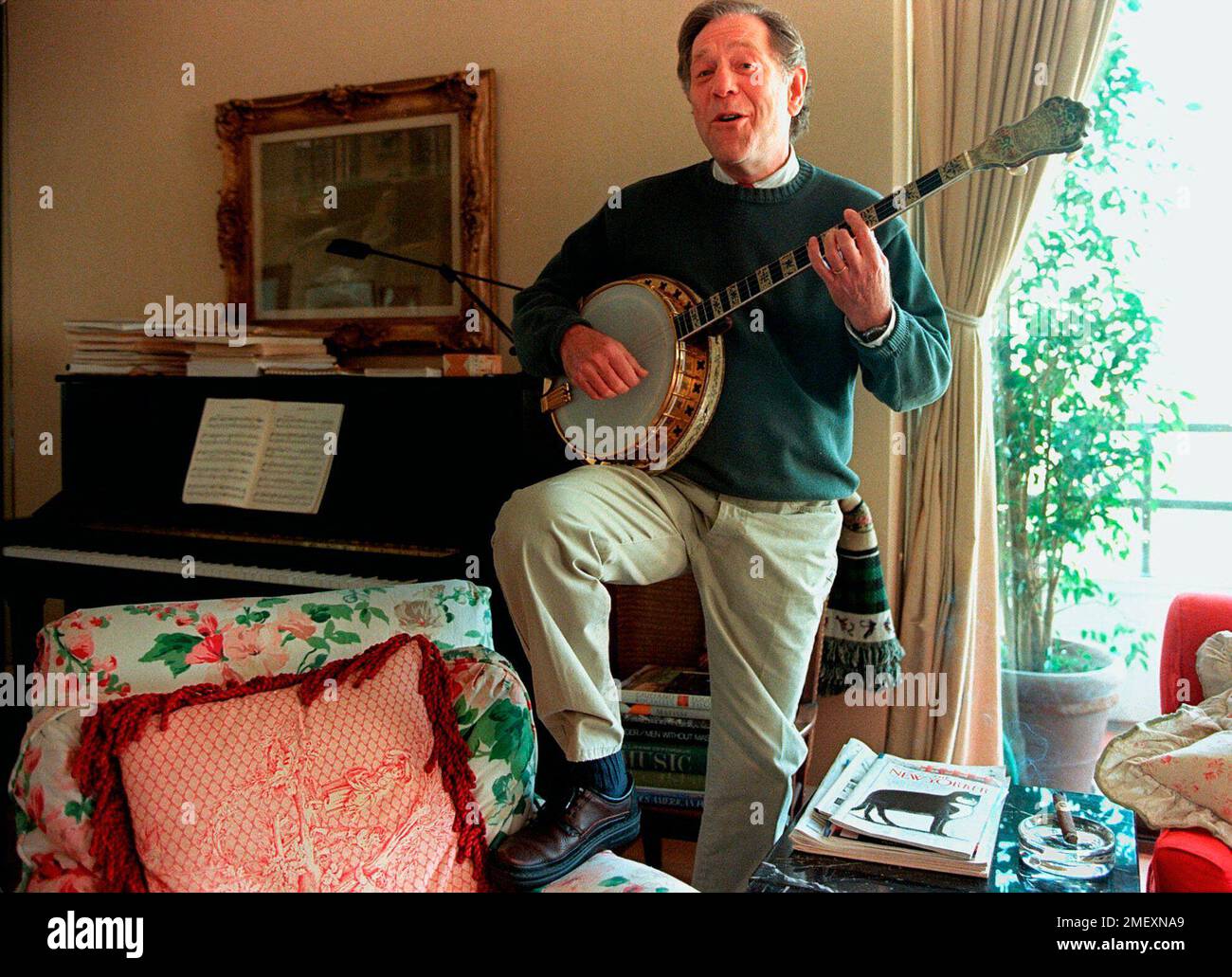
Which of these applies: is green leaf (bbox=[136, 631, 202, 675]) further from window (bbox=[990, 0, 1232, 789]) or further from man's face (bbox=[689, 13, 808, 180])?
window (bbox=[990, 0, 1232, 789])

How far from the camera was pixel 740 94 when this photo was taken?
197cm

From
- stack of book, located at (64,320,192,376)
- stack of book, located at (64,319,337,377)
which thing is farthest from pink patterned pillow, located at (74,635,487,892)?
stack of book, located at (64,320,192,376)

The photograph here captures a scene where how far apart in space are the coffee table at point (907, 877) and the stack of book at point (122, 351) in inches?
87.7

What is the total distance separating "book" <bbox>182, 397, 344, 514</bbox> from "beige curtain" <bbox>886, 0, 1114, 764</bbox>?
4.76 ft

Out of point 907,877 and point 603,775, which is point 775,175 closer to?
point 603,775

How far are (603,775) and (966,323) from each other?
4.65 feet

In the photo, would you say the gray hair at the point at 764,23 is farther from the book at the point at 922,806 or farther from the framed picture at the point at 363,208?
the book at the point at 922,806

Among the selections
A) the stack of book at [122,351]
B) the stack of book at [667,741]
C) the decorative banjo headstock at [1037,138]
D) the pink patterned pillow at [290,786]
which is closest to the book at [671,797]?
the stack of book at [667,741]

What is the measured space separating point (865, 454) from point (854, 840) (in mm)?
1269

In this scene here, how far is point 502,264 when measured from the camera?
9.75 ft

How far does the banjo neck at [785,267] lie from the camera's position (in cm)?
181

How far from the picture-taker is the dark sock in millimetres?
1657

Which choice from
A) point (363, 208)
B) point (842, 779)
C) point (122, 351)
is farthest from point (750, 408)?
point (122, 351)
